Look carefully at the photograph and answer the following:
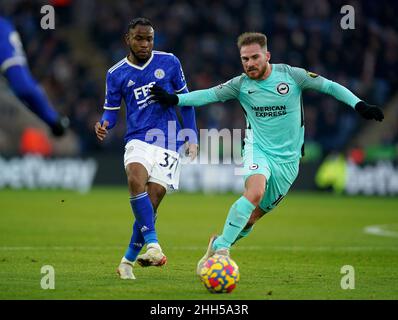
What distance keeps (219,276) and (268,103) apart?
1.85 m

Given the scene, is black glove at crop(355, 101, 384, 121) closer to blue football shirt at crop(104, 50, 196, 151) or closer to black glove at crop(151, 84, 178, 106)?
black glove at crop(151, 84, 178, 106)

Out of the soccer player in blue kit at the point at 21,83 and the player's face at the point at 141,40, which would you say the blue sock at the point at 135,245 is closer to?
the player's face at the point at 141,40

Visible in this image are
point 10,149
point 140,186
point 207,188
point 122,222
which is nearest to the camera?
point 140,186

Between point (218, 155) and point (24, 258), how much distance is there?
12.5m

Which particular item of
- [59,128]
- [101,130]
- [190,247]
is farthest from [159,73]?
[190,247]

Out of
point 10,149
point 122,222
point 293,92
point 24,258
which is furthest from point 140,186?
point 10,149

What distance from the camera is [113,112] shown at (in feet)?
27.6

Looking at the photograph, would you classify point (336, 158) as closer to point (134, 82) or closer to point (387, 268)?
point (387, 268)

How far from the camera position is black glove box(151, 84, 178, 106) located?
7977 millimetres

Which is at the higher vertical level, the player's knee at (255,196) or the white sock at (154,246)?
the player's knee at (255,196)

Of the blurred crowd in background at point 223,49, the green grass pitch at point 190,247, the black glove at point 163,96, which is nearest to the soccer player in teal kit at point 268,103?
the black glove at point 163,96

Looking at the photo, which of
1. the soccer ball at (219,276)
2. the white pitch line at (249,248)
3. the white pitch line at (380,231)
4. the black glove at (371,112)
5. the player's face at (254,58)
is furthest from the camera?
the white pitch line at (380,231)

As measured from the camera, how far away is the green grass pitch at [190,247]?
23.9 feet

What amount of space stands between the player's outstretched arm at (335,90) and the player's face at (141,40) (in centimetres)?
136
